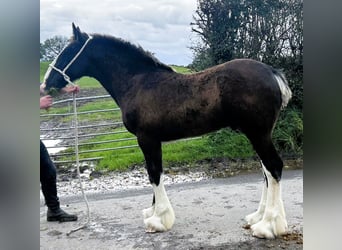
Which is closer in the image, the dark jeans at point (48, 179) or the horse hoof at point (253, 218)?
the dark jeans at point (48, 179)

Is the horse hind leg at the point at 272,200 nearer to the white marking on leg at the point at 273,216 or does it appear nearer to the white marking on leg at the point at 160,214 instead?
the white marking on leg at the point at 273,216

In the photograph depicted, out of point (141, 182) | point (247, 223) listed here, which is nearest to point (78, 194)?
point (141, 182)

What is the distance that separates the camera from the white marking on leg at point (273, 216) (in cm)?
Answer: 174

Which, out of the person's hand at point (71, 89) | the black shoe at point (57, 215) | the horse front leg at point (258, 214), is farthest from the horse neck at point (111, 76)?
the horse front leg at point (258, 214)

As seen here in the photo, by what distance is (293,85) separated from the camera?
180cm

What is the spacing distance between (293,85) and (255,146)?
14.6 inches

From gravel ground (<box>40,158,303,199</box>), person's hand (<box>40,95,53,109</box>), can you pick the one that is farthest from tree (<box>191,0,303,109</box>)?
person's hand (<box>40,95,53,109</box>)

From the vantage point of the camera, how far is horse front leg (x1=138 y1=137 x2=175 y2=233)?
1746 mm

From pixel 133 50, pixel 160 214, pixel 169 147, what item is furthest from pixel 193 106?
pixel 160 214

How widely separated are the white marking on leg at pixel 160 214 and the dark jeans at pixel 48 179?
0.47 m

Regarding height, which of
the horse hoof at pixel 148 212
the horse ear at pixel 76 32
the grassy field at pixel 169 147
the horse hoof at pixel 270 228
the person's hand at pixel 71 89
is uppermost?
the horse ear at pixel 76 32

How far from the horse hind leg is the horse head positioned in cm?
98
